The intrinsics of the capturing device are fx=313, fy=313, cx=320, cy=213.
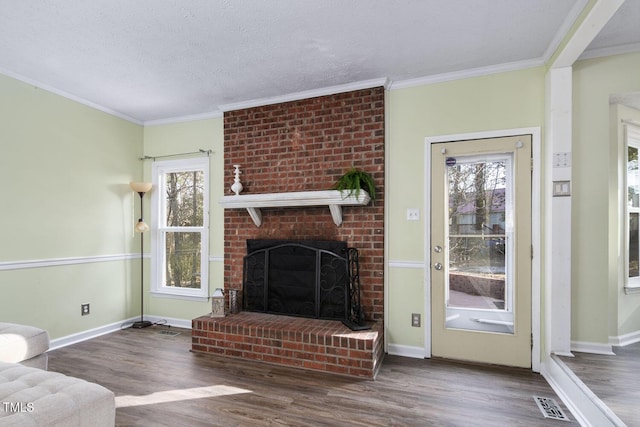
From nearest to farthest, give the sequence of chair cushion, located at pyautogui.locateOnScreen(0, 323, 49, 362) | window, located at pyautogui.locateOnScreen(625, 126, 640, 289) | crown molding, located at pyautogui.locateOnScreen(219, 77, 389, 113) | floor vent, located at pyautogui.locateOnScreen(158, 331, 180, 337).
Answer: chair cushion, located at pyautogui.locateOnScreen(0, 323, 49, 362)
window, located at pyautogui.locateOnScreen(625, 126, 640, 289)
crown molding, located at pyautogui.locateOnScreen(219, 77, 389, 113)
floor vent, located at pyautogui.locateOnScreen(158, 331, 180, 337)

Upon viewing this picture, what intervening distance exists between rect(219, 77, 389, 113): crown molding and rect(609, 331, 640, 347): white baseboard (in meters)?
2.95

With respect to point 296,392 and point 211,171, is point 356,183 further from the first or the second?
point 211,171

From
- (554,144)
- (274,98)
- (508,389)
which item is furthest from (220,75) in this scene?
(508,389)

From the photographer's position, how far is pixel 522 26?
7.25 ft

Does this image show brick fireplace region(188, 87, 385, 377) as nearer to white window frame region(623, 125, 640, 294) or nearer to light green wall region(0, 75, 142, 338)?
light green wall region(0, 75, 142, 338)

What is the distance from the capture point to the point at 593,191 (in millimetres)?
2531

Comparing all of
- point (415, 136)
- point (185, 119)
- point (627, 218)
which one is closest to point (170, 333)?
point (185, 119)

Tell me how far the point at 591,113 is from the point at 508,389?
228 centimetres

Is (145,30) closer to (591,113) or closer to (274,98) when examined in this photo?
(274,98)

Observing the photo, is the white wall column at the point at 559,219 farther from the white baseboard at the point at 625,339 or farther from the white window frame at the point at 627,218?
the white window frame at the point at 627,218

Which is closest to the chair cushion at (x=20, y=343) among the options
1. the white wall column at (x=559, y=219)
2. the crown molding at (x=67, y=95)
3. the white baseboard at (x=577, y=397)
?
the crown molding at (x=67, y=95)

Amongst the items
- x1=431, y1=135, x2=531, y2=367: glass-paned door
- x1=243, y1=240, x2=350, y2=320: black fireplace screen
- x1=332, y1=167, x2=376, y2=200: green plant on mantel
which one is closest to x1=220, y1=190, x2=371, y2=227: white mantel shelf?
x1=332, y1=167, x2=376, y2=200: green plant on mantel

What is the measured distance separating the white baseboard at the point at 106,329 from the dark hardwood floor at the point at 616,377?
383 centimetres

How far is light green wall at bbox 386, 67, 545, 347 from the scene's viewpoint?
2793 millimetres
